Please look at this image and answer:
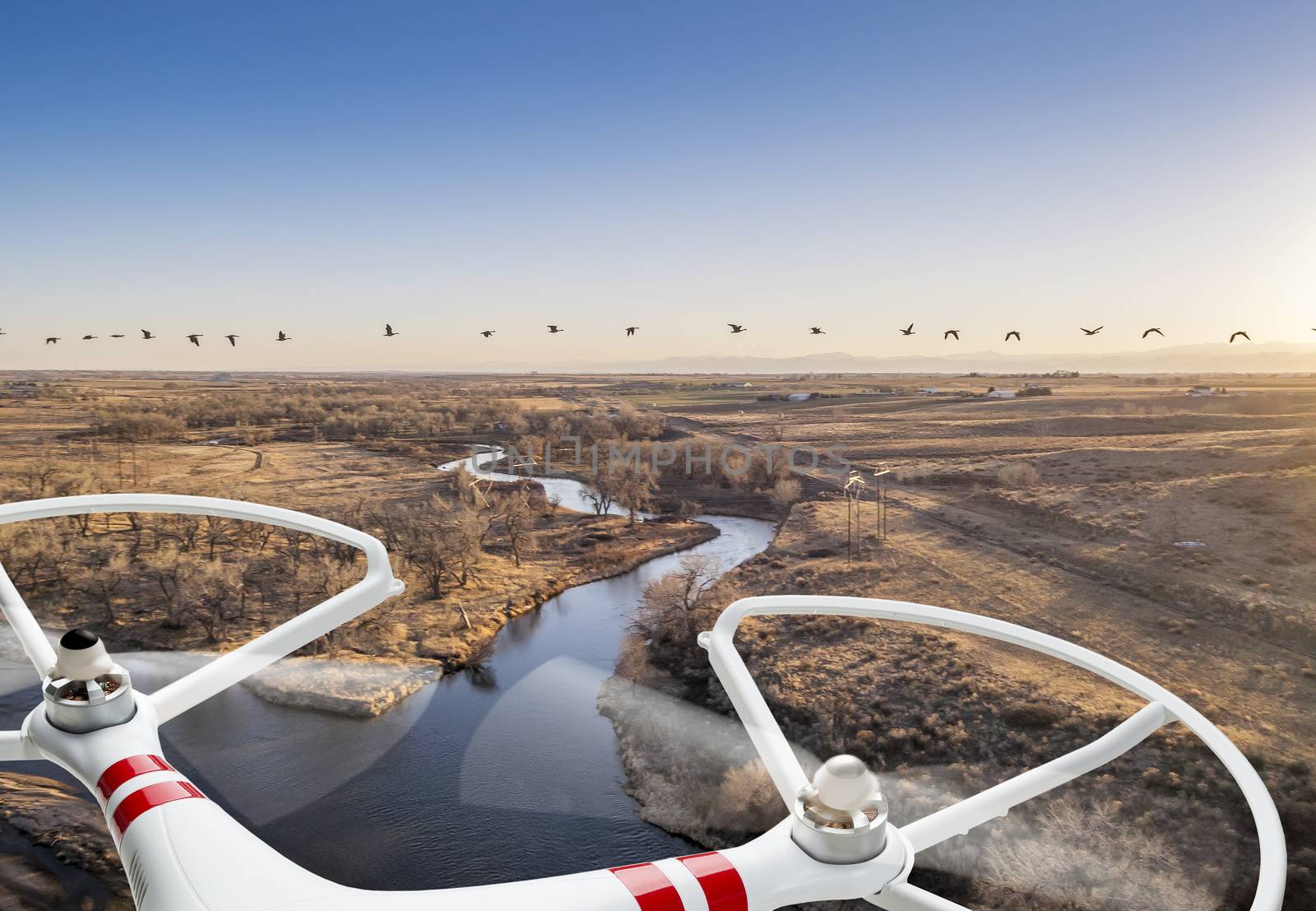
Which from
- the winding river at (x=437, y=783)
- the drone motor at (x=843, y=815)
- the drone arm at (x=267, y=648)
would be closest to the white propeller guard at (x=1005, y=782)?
the drone motor at (x=843, y=815)

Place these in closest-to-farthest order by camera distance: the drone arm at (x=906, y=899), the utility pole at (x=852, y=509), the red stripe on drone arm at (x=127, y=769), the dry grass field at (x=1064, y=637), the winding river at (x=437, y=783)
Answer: the drone arm at (x=906, y=899) → the red stripe on drone arm at (x=127, y=769) → the dry grass field at (x=1064, y=637) → the winding river at (x=437, y=783) → the utility pole at (x=852, y=509)

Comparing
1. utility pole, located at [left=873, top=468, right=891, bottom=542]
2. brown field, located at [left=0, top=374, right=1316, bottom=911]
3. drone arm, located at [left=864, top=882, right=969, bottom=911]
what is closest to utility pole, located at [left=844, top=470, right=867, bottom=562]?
brown field, located at [left=0, top=374, right=1316, bottom=911]

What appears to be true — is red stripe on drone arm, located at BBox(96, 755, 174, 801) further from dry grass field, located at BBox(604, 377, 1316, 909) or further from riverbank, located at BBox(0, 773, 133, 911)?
riverbank, located at BBox(0, 773, 133, 911)

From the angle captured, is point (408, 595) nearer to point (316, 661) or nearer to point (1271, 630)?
point (316, 661)

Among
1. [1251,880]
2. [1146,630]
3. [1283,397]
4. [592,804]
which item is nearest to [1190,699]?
[1146,630]

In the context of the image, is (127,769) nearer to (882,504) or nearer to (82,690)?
(82,690)

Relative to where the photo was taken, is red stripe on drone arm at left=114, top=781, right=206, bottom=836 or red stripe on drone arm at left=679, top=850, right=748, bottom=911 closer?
red stripe on drone arm at left=679, top=850, right=748, bottom=911

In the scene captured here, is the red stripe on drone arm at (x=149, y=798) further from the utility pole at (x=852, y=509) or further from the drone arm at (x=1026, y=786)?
the utility pole at (x=852, y=509)
